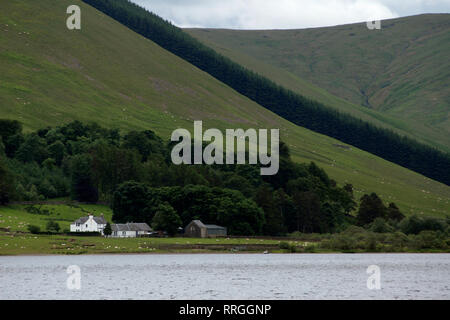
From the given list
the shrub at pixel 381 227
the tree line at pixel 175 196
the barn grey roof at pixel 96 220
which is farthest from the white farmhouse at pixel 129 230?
the shrub at pixel 381 227

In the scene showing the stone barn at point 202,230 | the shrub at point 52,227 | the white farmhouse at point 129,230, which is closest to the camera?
the shrub at point 52,227

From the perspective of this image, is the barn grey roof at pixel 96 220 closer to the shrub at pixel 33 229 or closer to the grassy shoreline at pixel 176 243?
the grassy shoreline at pixel 176 243

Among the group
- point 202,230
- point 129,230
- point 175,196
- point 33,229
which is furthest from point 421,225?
point 33,229

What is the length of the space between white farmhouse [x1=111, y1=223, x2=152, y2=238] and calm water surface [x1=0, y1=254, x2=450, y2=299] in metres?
22.2

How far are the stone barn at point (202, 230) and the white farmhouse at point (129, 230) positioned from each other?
9148mm

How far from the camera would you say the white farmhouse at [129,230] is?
153 meters

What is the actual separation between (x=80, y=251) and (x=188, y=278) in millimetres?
42945

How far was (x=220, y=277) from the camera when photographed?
295 ft

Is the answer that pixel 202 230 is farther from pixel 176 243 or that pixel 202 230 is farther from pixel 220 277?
pixel 220 277

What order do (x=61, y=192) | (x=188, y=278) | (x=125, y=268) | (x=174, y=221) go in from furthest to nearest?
(x=61, y=192)
(x=174, y=221)
(x=125, y=268)
(x=188, y=278)

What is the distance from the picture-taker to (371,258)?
128 meters

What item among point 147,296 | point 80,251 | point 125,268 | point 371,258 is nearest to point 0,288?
point 147,296

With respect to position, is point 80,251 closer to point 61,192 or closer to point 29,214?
point 29,214

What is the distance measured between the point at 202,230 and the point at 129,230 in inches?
630
